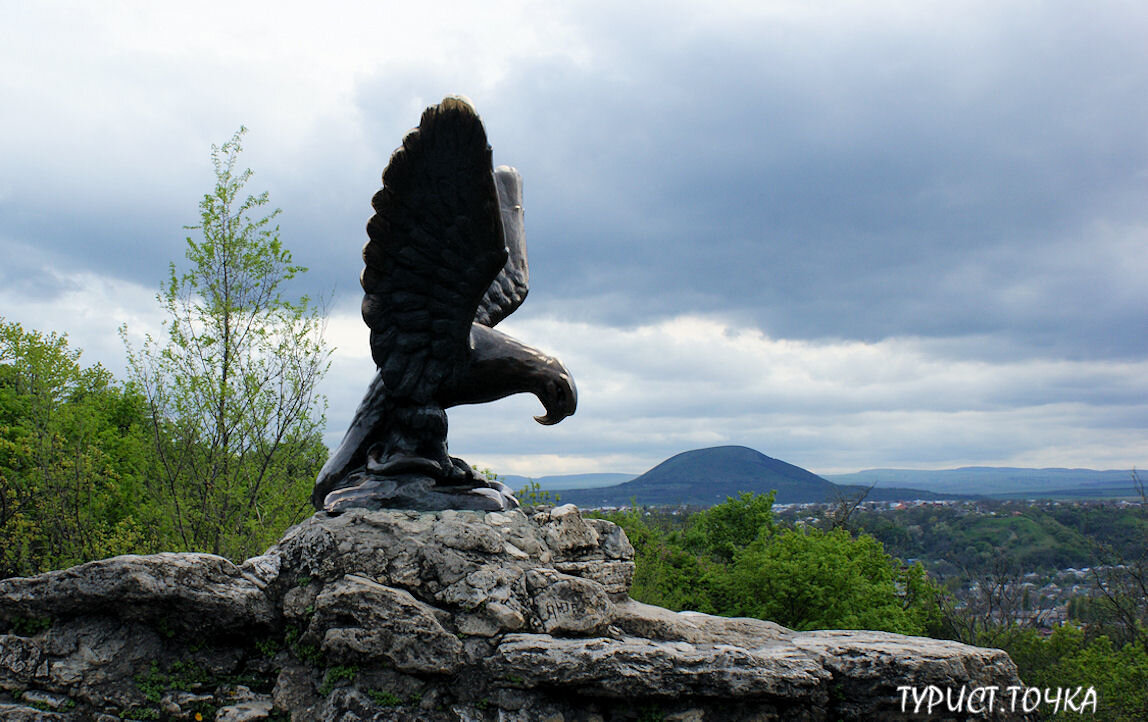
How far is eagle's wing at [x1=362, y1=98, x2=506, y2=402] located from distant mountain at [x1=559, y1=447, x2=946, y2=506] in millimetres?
103476

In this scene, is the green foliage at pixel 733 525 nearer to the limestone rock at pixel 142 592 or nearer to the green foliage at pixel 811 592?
the green foliage at pixel 811 592

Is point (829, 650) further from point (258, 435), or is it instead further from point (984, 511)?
point (984, 511)

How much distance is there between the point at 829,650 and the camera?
15.8ft

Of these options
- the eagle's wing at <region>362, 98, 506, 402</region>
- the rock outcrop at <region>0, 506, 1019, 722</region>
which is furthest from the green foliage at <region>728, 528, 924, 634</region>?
the eagle's wing at <region>362, 98, 506, 402</region>

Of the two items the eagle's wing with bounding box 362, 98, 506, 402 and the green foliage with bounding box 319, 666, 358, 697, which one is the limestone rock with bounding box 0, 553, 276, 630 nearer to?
the green foliage with bounding box 319, 666, 358, 697

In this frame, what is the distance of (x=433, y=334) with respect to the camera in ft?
17.2

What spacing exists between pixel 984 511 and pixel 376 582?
66.1 m

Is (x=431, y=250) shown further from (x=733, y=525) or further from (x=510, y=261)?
(x=733, y=525)

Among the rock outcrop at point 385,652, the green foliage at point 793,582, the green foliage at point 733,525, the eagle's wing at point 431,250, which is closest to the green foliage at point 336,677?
the rock outcrop at point 385,652

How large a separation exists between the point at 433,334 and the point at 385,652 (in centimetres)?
204

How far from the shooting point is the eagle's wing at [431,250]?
4.39m

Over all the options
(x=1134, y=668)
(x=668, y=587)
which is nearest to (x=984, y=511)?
(x=1134, y=668)


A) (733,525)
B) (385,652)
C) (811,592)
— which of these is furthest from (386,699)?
(733,525)

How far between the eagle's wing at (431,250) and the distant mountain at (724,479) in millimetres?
103476
